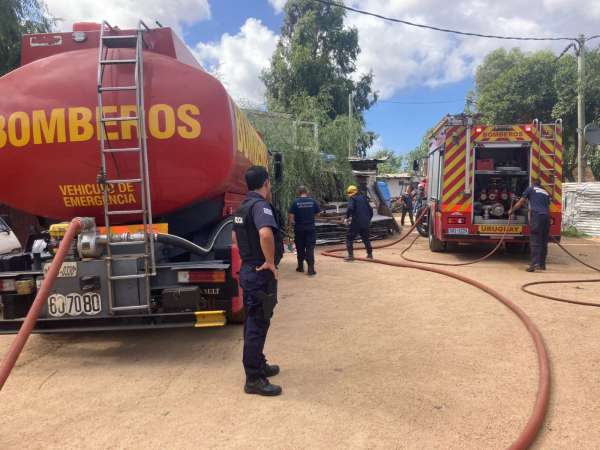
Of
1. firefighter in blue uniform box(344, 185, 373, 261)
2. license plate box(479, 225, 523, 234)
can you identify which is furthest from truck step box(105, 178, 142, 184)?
license plate box(479, 225, 523, 234)

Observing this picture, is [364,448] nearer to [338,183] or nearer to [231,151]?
[231,151]

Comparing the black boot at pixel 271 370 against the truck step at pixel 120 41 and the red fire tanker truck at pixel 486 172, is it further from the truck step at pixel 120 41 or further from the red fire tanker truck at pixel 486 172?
the red fire tanker truck at pixel 486 172

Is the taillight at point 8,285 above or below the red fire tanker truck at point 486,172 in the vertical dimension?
below

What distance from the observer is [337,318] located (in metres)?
5.27

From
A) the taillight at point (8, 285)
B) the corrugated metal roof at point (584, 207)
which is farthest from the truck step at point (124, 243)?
the corrugated metal roof at point (584, 207)

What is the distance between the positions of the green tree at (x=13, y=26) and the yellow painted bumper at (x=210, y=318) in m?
8.84

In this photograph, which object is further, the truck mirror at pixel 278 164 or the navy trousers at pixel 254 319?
the truck mirror at pixel 278 164

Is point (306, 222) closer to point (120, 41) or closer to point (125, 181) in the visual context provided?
point (125, 181)

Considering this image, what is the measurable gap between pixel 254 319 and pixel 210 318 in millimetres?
802

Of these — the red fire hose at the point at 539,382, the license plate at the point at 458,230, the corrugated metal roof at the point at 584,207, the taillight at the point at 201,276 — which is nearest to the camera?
the red fire hose at the point at 539,382

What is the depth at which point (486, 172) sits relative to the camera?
880 centimetres

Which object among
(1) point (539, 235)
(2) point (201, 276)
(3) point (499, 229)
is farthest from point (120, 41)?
(3) point (499, 229)

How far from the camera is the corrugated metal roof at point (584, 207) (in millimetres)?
13656

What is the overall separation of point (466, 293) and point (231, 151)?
3934 mm
